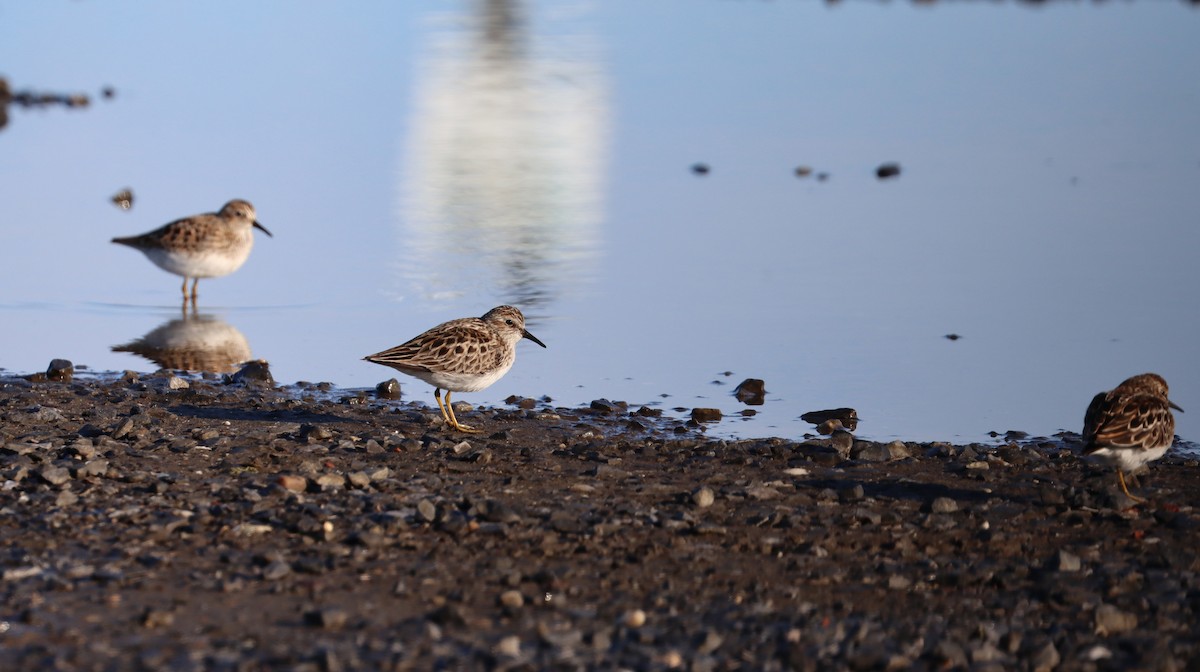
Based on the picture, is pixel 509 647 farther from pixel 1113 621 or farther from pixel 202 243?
pixel 202 243

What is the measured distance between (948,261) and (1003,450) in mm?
9597

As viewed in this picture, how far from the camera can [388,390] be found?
1576cm

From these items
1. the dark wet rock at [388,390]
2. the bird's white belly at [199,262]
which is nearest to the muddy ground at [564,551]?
the dark wet rock at [388,390]

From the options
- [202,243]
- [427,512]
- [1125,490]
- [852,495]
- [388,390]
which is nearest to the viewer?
[427,512]

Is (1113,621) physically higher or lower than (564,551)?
higher

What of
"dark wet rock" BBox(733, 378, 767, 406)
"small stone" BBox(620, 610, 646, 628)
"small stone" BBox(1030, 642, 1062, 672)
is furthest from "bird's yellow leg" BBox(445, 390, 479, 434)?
"small stone" BBox(1030, 642, 1062, 672)

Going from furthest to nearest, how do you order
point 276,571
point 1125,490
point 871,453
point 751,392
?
point 751,392, point 871,453, point 1125,490, point 276,571

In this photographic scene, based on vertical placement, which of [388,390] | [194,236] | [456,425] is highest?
[194,236]

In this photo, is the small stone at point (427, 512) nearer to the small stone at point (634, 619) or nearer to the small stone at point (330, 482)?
the small stone at point (330, 482)

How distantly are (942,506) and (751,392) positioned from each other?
490 centimetres

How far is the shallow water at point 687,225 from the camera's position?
17422 mm

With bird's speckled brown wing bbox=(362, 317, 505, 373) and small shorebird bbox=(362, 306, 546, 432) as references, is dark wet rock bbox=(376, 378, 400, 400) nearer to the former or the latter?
small shorebird bbox=(362, 306, 546, 432)

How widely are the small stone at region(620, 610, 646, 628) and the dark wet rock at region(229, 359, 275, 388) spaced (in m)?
8.06

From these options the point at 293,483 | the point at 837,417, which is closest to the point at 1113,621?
the point at 293,483
